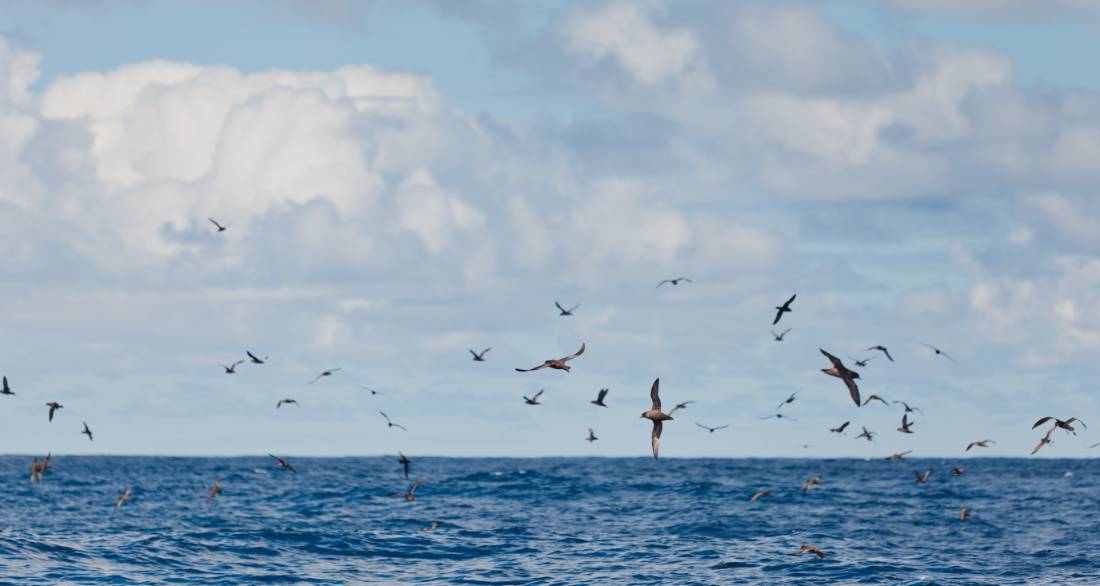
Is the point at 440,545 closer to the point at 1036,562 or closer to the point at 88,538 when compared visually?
the point at 88,538

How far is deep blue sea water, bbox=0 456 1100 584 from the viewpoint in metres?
48.7

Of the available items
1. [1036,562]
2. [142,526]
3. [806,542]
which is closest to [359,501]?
[142,526]

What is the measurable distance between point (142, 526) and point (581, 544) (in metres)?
21.4

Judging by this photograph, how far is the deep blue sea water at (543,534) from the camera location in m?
48.7

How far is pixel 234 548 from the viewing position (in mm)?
55344

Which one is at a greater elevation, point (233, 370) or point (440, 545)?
point (233, 370)

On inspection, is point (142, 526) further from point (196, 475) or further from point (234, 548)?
point (196, 475)

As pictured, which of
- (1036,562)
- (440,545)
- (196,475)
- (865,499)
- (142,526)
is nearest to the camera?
(1036,562)

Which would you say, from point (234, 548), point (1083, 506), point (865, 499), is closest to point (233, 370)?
point (234, 548)

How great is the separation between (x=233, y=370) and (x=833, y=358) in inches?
1289

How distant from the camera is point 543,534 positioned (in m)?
61.8

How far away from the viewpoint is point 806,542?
5791cm

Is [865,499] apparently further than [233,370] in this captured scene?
Yes

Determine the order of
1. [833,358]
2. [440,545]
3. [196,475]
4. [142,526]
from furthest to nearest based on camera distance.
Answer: [196,475] < [142,526] < [440,545] < [833,358]
